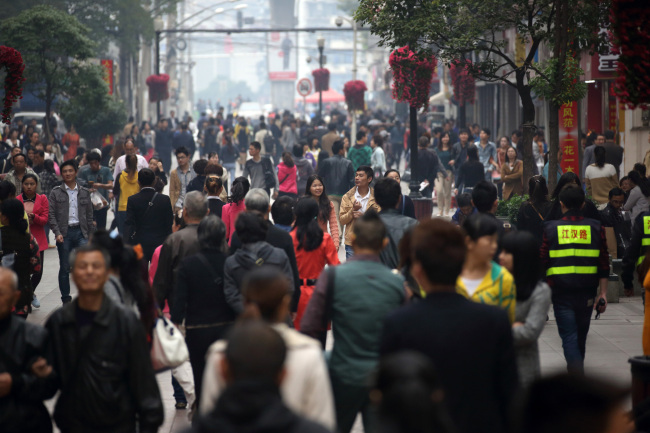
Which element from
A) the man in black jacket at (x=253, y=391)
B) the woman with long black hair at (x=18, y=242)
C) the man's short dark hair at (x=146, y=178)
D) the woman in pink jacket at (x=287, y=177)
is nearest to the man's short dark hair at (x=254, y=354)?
the man in black jacket at (x=253, y=391)

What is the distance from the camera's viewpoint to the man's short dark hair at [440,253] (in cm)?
436

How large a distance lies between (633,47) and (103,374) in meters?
4.40

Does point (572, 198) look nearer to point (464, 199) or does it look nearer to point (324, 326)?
point (464, 199)

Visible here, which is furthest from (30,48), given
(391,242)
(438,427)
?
(438,427)

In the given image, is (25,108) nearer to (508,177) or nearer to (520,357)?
(508,177)

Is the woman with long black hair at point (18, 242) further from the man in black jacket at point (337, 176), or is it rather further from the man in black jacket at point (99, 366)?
the man in black jacket at point (337, 176)

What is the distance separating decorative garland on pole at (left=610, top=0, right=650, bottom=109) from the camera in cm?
726

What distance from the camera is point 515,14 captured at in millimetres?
15789

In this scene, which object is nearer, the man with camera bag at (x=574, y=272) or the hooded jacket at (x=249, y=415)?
the hooded jacket at (x=249, y=415)

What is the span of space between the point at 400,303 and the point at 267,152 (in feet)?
90.5

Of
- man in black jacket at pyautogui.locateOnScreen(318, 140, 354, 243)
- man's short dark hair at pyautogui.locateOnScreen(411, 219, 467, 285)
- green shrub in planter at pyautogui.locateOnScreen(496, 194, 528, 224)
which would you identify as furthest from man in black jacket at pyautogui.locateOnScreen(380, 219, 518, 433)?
man in black jacket at pyautogui.locateOnScreen(318, 140, 354, 243)

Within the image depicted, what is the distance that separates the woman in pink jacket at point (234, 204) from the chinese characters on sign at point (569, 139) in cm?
763

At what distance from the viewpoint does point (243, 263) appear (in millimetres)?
6918

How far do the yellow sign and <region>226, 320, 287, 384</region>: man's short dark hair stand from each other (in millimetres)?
4679
